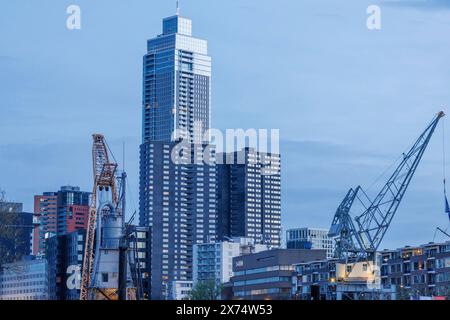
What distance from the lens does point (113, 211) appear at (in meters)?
106

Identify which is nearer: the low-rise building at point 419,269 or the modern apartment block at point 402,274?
the modern apartment block at point 402,274

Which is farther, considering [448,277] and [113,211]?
[448,277]

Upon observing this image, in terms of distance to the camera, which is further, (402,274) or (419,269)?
(402,274)

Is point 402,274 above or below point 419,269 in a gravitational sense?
below

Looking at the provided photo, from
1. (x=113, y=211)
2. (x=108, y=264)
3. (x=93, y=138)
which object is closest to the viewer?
(x=108, y=264)

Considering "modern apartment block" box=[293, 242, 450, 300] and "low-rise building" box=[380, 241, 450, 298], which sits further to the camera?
"low-rise building" box=[380, 241, 450, 298]
